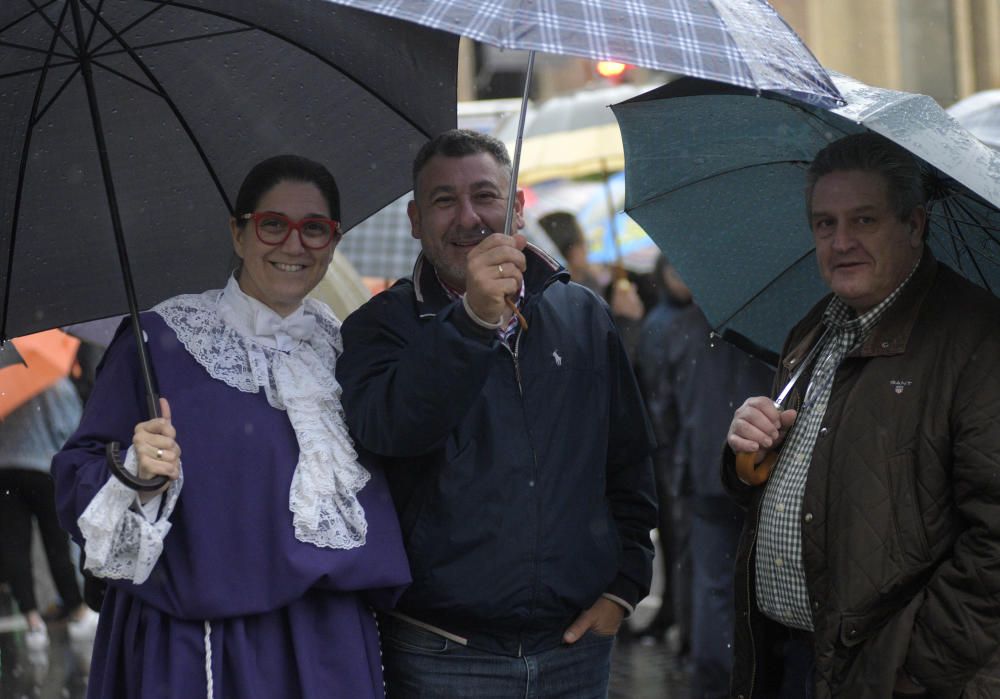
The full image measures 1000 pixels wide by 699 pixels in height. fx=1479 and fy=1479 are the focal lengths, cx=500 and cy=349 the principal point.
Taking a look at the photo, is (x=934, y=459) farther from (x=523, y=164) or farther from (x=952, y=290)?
(x=523, y=164)

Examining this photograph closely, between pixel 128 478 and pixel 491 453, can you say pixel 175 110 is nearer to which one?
pixel 128 478

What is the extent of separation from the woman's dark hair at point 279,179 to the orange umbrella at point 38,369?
477 centimetres

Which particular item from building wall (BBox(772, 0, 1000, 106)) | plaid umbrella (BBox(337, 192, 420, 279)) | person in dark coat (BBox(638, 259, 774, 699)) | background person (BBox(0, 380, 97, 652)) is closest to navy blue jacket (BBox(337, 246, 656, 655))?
person in dark coat (BBox(638, 259, 774, 699))

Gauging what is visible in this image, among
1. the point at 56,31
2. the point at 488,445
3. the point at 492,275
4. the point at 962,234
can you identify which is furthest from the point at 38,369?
the point at 962,234

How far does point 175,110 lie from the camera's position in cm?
419

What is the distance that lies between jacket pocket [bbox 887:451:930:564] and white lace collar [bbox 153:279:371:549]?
1.27 metres

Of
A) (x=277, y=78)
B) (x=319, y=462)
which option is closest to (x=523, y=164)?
(x=277, y=78)

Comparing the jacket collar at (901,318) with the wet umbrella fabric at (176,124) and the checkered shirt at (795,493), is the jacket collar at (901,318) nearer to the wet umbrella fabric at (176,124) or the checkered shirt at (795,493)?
the checkered shirt at (795,493)

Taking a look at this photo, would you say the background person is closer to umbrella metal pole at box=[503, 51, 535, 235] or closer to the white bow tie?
the white bow tie

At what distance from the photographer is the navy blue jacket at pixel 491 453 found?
3.57m

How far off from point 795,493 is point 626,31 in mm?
1313

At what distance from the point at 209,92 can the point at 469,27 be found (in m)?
1.45

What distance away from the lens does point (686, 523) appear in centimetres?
859

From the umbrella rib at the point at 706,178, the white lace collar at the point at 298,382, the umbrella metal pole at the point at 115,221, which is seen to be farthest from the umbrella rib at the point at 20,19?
the umbrella rib at the point at 706,178
